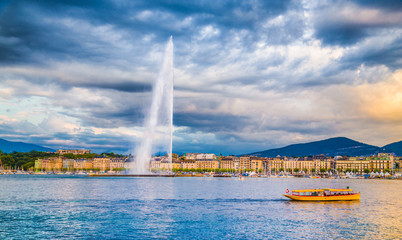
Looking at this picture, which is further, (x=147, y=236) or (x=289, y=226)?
(x=289, y=226)

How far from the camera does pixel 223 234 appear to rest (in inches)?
1138

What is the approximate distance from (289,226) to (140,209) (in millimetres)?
16417

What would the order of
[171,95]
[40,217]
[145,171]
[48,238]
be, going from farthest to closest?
[145,171]
[171,95]
[40,217]
[48,238]

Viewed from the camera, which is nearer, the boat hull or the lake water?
the lake water

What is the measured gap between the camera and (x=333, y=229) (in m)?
31.3

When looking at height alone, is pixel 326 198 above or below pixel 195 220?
below

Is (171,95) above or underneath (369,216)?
above

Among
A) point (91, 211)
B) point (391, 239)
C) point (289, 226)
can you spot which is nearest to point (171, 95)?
point (91, 211)

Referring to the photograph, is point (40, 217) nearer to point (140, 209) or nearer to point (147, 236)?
point (140, 209)

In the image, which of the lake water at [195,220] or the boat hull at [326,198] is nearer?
the lake water at [195,220]

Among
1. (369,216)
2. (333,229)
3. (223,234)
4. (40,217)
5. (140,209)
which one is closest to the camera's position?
(223,234)

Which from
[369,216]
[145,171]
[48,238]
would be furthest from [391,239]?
[145,171]

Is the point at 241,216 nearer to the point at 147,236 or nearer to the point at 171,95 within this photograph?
the point at 147,236

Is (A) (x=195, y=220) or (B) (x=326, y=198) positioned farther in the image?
(B) (x=326, y=198)
